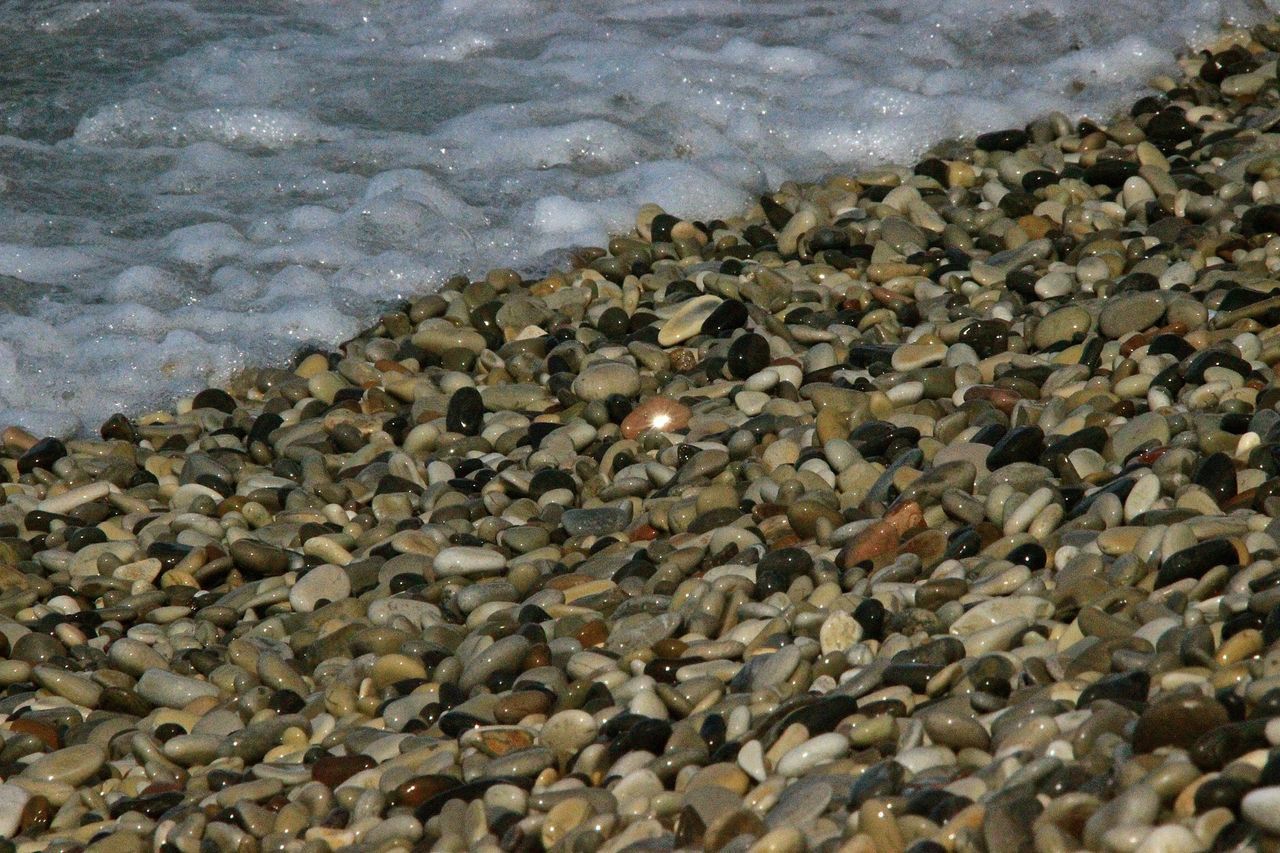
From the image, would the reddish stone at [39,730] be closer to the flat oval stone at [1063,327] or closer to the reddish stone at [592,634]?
the reddish stone at [592,634]

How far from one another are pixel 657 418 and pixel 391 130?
2.53m

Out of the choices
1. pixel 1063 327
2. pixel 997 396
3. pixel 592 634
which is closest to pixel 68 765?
pixel 592 634

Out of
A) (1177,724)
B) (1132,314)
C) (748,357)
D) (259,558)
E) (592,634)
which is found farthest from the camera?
(748,357)

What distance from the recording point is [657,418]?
3633mm

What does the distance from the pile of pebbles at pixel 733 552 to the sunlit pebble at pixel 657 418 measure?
1 cm

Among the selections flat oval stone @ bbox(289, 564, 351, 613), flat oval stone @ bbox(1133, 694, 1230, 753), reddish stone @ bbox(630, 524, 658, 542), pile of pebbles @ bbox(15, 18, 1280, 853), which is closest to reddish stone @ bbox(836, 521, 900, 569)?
pile of pebbles @ bbox(15, 18, 1280, 853)

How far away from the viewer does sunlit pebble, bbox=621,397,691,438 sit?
3.61 m

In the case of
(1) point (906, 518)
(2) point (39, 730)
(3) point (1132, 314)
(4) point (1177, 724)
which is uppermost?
(4) point (1177, 724)

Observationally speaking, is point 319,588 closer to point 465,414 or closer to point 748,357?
point 465,414

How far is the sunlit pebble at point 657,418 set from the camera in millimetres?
3611

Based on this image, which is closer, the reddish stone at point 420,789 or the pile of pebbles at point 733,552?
Result: the pile of pebbles at point 733,552

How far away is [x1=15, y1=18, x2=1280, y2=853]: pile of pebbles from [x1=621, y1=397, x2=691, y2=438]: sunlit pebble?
0.01 m

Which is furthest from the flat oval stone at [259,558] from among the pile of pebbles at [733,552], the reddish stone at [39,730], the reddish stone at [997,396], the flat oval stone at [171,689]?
the reddish stone at [997,396]

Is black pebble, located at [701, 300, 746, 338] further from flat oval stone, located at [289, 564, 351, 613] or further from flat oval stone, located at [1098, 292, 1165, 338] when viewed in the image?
flat oval stone, located at [289, 564, 351, 613]
